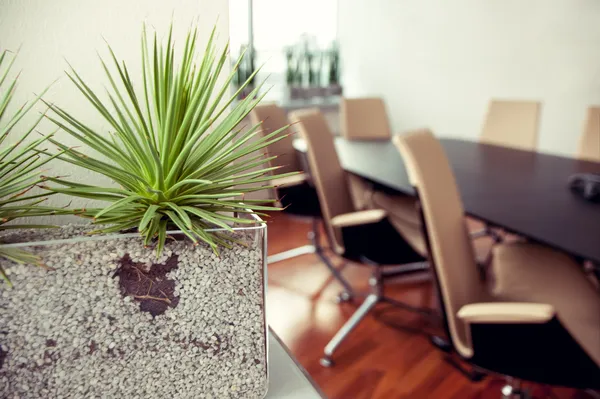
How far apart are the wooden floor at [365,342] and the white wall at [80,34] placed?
41.0 inches

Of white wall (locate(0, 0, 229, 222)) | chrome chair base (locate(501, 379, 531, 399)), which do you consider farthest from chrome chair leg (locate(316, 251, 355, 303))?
white wall (locate(0, 0, 229, 222))

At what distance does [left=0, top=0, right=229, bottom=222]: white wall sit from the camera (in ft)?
2.68

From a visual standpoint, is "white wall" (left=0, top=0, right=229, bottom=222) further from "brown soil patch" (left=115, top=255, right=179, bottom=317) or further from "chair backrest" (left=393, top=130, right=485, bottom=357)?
"chair backrest" (left=393, top=130, right=485, bottom=357)

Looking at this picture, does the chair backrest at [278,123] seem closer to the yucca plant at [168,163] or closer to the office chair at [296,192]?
the office chair at [296,192]

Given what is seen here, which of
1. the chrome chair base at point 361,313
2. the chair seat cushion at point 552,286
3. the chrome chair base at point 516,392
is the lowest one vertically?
the chrome chair base at point 361,313

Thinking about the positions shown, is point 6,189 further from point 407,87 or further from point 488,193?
point 407,87

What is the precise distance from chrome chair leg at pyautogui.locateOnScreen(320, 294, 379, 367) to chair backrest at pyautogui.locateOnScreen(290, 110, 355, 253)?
443 mm

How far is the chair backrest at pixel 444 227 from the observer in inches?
61.7

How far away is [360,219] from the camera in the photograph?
2.25 meters

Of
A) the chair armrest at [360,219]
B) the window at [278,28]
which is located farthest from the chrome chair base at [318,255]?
the window at [278,28]

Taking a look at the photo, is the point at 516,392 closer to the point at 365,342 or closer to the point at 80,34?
the point at 365,342

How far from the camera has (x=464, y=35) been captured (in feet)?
16.5

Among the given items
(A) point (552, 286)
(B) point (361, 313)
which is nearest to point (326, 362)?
(B) point (361, 313)

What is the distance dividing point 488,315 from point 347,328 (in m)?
1.20
